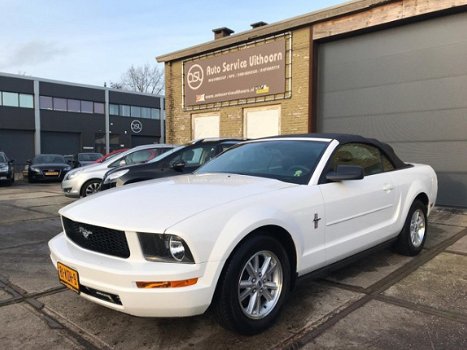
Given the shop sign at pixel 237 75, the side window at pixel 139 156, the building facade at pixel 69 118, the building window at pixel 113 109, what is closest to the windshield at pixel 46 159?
the shop sign at pixel 237 75

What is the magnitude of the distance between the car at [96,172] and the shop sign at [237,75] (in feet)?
13.7

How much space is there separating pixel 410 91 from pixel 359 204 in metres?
7.02

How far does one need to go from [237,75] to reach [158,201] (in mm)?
11059

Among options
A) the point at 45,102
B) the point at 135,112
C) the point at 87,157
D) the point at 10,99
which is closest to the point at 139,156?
the point at 87,157

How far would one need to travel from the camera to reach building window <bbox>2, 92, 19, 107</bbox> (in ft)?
125

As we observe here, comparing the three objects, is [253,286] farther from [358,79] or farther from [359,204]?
[358,79]

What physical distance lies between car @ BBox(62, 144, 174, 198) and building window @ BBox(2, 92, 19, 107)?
1307 inches

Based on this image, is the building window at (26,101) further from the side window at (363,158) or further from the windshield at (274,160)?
the side window at (363,158)

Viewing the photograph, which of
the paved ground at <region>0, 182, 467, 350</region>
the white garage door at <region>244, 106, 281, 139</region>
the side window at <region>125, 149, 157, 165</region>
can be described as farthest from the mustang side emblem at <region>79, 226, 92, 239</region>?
the white garage door at <region>244, 106, 281, 139</region>

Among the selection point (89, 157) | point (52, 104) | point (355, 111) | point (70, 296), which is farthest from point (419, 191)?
point (52, 104)

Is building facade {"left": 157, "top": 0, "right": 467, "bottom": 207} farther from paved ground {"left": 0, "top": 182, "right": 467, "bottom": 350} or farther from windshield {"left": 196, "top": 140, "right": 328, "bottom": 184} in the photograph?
windshield {"left": 196, "top": 140, "right": 328, "bottom": 184}

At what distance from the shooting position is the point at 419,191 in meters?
5.16

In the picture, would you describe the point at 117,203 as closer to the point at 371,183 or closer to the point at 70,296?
the point at 70,296

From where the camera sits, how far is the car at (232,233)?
270 cm
